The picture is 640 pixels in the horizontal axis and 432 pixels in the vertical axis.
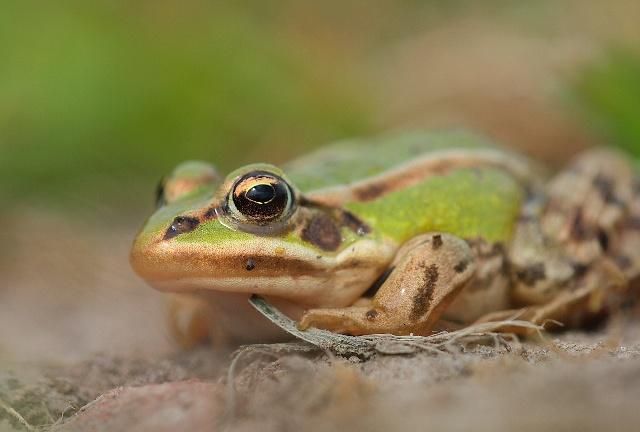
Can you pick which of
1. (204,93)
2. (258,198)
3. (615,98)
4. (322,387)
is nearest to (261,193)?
(258,198)

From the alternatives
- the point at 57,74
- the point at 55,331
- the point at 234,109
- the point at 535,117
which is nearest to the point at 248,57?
the point at 234,109

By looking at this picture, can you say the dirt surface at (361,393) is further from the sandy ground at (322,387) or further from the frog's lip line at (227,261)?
the frog's lip line at (227,261)

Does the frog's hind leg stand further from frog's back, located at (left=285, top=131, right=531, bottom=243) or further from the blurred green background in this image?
the blurred green background

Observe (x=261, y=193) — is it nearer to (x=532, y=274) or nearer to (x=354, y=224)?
(x=354, y=224)

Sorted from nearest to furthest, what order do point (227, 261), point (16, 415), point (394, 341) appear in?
point (16, 415)
point (394, 341)
point (227, 261)

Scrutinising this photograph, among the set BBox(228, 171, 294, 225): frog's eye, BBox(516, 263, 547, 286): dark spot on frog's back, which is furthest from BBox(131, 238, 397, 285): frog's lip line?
BBox(516, 263, 547, 286): dark spot on frog's back

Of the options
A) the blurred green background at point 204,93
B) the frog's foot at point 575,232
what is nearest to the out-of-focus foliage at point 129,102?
the blurred green background at point 204,93
